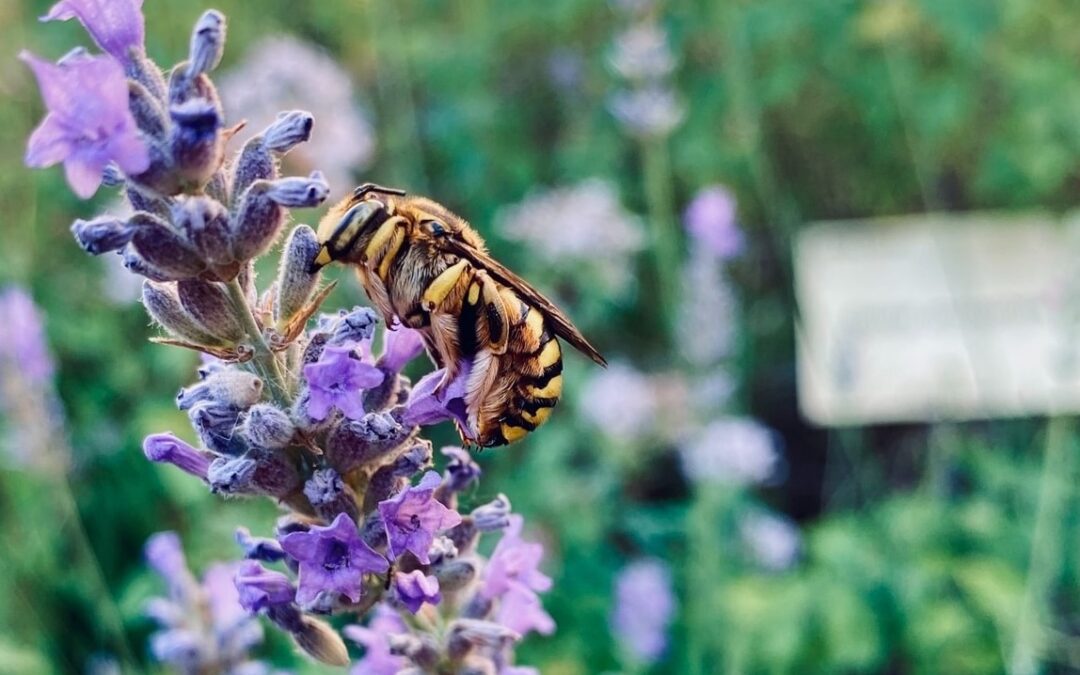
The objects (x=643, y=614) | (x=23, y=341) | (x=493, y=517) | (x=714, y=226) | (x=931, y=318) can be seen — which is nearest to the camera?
(x=493, y=517)

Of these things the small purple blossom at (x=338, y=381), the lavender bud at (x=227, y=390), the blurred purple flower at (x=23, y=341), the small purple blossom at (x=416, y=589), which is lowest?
the blurred purple flower at (x=23, y=341)

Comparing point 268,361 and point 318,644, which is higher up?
point 268,361

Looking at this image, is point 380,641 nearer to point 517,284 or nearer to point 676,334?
point 517,284

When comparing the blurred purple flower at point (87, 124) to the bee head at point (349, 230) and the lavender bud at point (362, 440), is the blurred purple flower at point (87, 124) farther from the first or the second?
the lavender bud at point (362, 440)

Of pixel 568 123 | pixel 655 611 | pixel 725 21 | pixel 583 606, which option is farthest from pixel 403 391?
pixel 568 123

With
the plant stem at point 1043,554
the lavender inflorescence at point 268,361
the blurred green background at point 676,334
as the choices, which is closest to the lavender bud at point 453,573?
the lavender inflorescence at point 268,361

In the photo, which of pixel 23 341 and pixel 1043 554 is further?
pixel 1043 554

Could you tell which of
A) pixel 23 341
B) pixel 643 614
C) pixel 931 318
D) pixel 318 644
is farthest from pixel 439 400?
pixel 931 318
